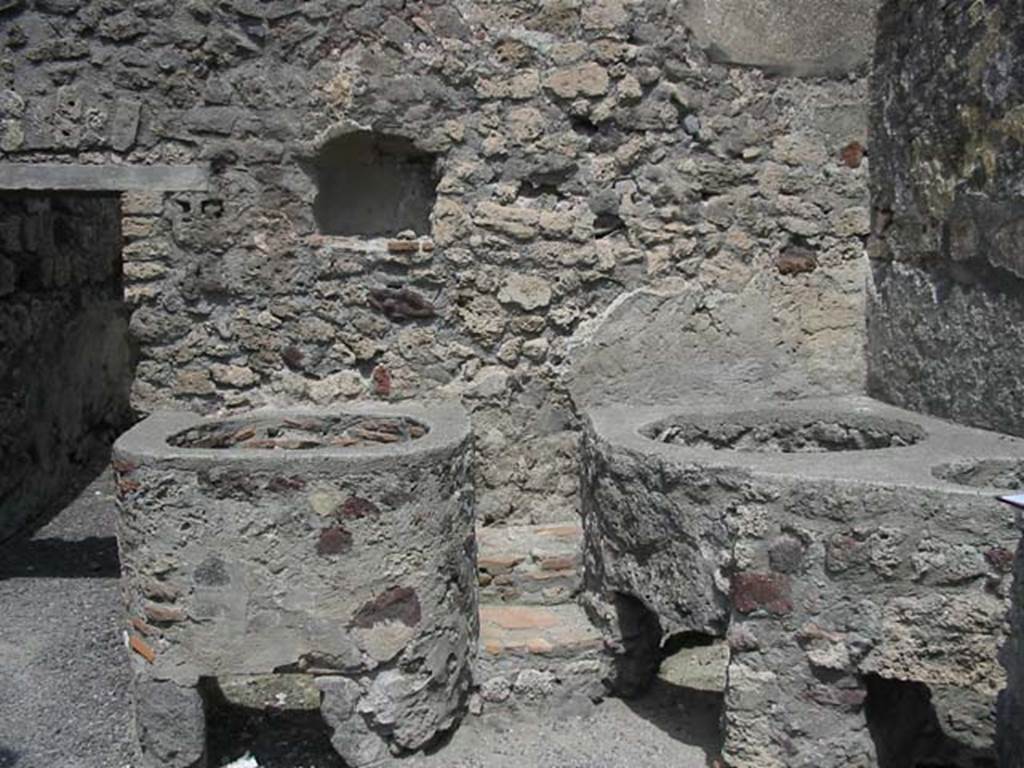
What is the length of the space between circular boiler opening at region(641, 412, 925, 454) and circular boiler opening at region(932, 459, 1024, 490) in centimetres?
69

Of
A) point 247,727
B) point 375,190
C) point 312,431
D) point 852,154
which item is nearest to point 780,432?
point 852,154

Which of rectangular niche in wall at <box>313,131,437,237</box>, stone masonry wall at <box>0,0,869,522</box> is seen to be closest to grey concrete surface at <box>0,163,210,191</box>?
stone masonry wall at <box>0,0,869,522</box>

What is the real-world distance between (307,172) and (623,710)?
6.71 feet

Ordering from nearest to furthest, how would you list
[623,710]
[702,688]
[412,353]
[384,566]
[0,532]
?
[384,566]
[623,710]
[702,688]
[412,353]
[0,532]

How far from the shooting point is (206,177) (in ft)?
12.1

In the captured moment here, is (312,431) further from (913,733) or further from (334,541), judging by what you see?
(913,733)

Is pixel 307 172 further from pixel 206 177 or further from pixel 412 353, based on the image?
pixel 412 353

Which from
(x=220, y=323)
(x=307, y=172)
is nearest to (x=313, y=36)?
(x=307, y=172)

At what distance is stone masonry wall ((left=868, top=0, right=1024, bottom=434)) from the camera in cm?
318

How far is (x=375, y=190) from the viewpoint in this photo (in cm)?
409

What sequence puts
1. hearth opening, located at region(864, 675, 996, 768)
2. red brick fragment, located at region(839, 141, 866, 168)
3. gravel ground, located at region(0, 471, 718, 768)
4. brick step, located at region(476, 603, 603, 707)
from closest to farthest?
1. hearth opening, located at region(864, 675, 996, 768)
2. gravel ground, located at region(0, 471, 718, 768)
3. brick step, located at region(476, 603, 603, 707)
4. red brick fragment, located at region(839, 141, 866, 168)

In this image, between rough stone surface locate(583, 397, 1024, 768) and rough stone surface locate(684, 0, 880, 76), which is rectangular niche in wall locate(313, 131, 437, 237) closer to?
rough stone surface locate(684, 0, 880, 76)

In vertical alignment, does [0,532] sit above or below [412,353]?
below

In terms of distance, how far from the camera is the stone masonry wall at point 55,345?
509cm
